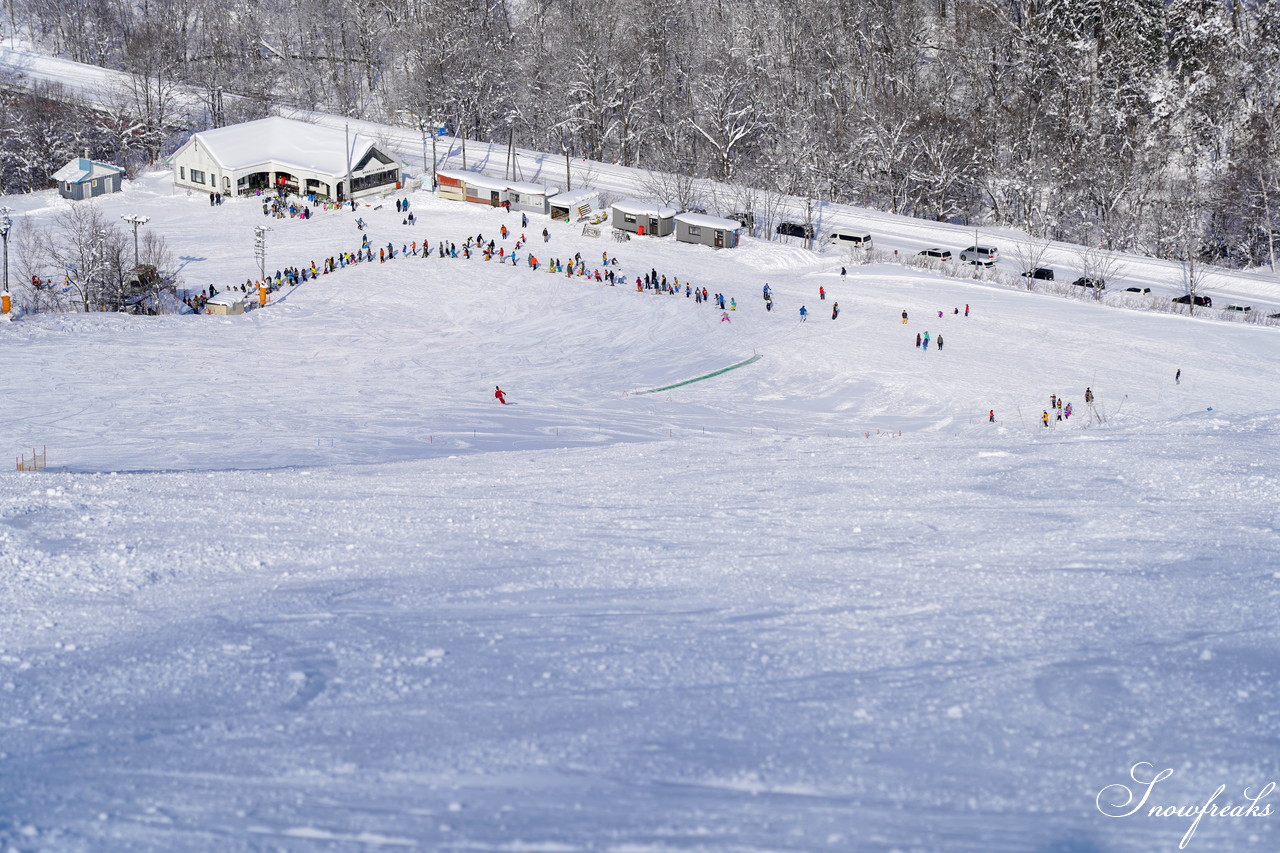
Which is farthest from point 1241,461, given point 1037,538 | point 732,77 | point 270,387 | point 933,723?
point 732,77

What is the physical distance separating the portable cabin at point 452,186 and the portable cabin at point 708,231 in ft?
38.7

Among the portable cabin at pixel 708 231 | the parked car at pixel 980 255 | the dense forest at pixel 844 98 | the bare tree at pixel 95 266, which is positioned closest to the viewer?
the bare tree at pixel 95 266

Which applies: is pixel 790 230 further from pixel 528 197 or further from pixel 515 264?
pixel 515 264

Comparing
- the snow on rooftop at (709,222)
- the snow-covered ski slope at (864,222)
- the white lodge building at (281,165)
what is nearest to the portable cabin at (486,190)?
the white lodge building at (281,165)

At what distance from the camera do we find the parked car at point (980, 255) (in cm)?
4809

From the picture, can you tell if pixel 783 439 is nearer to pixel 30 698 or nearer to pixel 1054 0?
pixel 30 698

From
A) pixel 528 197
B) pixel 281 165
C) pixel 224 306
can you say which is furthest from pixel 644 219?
pixel 281 165

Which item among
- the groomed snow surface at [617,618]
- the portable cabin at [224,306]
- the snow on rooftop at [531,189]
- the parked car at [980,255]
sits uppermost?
the snow on rooftop at [531,189]

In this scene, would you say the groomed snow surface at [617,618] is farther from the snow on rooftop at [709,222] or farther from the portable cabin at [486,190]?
the portable cabin at [486,190]

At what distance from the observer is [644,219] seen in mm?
49500

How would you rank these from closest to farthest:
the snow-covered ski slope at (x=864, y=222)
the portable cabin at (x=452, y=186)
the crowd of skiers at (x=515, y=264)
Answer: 1. the crowd of skiers at (x=515, y=264)
2. the snow-covered ski slope at (x=864, y=222)
3. the portable cabin at (x=452, y=186)

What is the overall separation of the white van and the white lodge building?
23035 millimetres

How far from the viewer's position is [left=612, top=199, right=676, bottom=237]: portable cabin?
4947 cm

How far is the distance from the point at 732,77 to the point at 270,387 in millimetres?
49123
